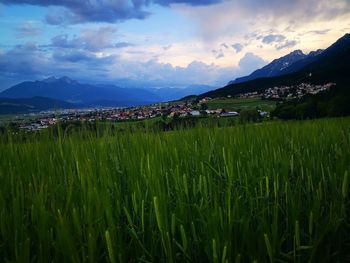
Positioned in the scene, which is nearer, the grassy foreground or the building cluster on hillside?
the grassy foreground

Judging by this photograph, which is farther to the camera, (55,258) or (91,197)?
(91,197)

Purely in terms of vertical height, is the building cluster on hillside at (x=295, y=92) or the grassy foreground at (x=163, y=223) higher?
the building cluster on hillside at (x=295, y=92)

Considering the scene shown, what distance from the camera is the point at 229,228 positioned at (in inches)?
55.4

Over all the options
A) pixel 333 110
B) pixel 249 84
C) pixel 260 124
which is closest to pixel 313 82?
pixel 249 84

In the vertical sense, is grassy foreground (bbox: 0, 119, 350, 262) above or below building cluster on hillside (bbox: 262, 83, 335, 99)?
below

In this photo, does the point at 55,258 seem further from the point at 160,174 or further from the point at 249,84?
the point at 249,84

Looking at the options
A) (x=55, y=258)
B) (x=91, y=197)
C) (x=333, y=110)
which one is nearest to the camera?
(x=55, y=258)

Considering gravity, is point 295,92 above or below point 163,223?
above

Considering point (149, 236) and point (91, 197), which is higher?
point (91, 197)

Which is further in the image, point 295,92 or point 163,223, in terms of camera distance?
point 295,92

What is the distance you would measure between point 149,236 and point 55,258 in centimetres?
45

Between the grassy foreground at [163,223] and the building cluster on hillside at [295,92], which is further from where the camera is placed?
the building cluster on hillside at [295,92]

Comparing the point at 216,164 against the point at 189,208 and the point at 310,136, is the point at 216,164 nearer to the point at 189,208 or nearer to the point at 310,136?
the point at 189,208

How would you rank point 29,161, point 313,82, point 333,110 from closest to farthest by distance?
point 29,161, point 333,110, point 313,82
